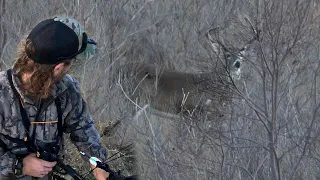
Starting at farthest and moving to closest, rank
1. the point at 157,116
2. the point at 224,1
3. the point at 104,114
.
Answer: the point at 224,1, the point at 104,114, the point at 157,116

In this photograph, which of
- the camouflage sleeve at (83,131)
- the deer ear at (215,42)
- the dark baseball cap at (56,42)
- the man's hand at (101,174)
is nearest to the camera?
the dark baseball cap at (56,42)

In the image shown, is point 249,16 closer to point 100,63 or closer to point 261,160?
point 261,160

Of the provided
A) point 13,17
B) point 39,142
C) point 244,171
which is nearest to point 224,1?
point 13,17

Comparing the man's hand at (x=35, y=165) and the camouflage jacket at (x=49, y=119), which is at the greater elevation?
the camouflage jacket at (x=49, y=119)

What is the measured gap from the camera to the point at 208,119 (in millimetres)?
4719

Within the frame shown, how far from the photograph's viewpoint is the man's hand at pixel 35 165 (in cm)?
250

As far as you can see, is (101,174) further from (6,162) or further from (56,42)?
(56,42)

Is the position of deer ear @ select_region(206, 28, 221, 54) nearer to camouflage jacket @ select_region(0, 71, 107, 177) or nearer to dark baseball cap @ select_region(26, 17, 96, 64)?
camouflage jacket @ select_region(0, 71, 107, 177)

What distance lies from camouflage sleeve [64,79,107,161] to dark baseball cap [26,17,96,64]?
0.28 m

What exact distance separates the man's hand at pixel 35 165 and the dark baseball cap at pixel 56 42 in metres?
0.40

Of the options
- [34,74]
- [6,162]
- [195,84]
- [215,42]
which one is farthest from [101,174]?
[195,84]

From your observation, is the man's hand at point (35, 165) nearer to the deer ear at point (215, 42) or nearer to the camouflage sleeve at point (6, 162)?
the camouflage sleeve at point (6, 162)

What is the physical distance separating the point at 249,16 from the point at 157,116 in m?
2.38

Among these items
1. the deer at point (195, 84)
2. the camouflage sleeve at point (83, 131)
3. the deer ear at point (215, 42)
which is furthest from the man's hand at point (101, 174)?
the deer ear at point (215, 42)
